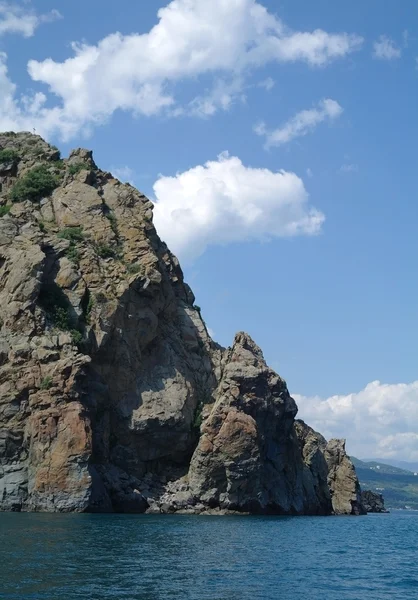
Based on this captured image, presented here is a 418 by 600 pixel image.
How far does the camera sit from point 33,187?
8750 cm

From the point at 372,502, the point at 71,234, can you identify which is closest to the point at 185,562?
the point at 71,234

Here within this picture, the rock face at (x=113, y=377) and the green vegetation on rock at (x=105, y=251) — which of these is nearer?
the rock face at (x=113, y=377)

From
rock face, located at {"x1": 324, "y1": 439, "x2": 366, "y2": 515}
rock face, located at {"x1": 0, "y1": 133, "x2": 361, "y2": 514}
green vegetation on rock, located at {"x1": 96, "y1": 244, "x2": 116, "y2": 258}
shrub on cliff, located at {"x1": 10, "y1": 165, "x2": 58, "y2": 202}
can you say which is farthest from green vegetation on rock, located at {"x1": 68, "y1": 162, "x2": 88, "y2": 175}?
rock face, located at {"x1": 324, "y1": 439, "x2": 366, "y2": 515}

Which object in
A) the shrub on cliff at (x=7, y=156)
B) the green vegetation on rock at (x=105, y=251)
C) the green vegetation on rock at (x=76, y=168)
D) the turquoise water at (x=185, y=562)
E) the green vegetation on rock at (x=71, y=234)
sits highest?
the shrub on cliff at (x=7, y=156)

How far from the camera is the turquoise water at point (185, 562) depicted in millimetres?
28609

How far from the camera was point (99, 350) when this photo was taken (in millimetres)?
75500

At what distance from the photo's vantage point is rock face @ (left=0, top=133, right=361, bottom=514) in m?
65.2

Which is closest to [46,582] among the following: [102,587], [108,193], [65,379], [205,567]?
[102,587]

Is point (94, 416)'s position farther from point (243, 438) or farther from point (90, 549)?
point (90, 549)

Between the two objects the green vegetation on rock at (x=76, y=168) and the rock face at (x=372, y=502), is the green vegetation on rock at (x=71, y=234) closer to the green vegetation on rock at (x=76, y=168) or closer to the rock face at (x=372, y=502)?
the green vegetation on rock at (x=76, y=168)

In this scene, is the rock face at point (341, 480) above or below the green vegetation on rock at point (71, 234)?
below

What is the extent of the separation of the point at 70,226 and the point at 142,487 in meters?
31.4

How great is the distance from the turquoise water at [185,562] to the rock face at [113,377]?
29.6 feet

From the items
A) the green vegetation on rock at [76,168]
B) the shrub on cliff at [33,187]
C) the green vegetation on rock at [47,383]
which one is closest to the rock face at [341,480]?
the green vegetation on rock at [76,168]
